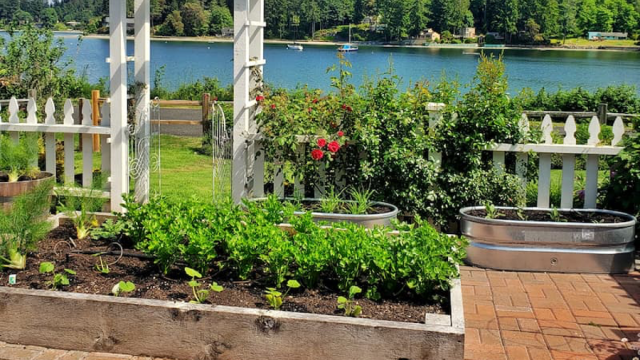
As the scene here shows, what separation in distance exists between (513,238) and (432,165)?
98cm

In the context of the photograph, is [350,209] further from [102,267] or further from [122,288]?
[122,288]

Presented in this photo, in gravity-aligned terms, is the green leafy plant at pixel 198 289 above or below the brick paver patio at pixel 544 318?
above

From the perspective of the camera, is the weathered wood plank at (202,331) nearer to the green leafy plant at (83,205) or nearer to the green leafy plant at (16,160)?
the green leafy plant at (83,205)

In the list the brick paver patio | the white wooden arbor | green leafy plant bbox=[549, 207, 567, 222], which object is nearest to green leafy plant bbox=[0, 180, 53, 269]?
the brick paver patio

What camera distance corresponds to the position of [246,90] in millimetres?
6051

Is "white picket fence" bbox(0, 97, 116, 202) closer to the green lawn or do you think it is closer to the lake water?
the green lawn

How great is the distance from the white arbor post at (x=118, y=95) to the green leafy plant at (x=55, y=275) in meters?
1.72

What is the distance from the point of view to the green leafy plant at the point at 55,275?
13.4ft

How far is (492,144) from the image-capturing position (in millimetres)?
5918

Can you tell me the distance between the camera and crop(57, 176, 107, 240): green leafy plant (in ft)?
16.9

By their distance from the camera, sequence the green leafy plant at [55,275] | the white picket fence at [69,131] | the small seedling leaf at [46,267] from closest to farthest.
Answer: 1. the green leafy plant at [55,275]
2. the small seedling leaf at [46,267]
3. the white picket fence at [69,131]

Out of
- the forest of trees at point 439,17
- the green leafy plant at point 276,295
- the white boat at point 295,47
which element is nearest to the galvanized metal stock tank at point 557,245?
the green leafy plant at point 276,295

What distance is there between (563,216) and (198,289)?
3189mm

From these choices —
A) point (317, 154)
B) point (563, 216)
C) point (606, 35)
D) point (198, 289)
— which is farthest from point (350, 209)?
point (606, 35)
